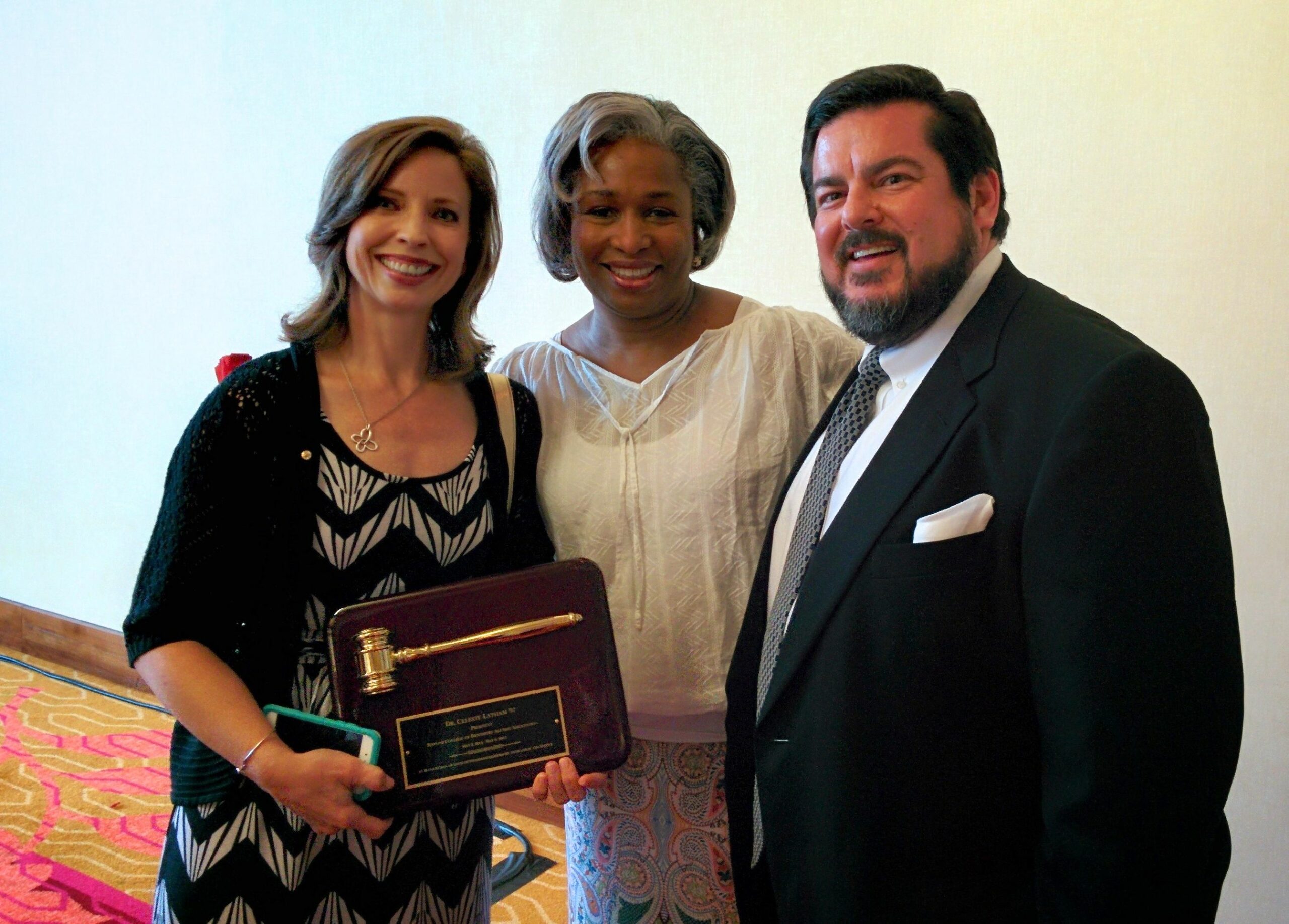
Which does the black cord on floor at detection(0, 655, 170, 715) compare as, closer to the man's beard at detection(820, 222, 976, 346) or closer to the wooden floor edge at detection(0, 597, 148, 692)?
the wooden floor edge at detection(0, 597, 148, 692)

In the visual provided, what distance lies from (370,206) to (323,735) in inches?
30.7

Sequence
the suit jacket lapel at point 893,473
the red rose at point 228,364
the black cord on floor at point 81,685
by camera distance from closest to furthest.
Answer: the suit jacket lapel at point 893,473
the red rose at point 228,364
the black cord on floor at point 81,685

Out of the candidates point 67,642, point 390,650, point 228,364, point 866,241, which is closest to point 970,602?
point 866,241

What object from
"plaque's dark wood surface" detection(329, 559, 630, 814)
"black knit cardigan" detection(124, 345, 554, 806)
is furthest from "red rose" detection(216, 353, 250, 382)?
"plaque's dark wood surface" detection(329, 559, 630, 814)

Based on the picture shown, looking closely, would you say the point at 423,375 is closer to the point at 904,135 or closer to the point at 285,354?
the point at 285,354

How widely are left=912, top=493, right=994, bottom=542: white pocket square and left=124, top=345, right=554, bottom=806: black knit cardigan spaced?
2.78 ft

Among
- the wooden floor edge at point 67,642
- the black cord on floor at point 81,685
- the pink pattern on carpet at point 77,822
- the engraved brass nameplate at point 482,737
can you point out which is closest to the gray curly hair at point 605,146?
the engraved brass nameplate at point 482,737

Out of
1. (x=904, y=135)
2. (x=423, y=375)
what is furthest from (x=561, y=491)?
(x=904, y=135)

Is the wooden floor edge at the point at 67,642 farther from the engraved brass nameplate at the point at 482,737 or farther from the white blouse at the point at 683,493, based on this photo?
the engraved brass nameplate at the point at 482,737

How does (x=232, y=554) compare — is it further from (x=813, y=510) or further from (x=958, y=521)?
(x=958, y=521)

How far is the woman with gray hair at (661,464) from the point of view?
1729 millimetres

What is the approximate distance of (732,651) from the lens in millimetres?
1744

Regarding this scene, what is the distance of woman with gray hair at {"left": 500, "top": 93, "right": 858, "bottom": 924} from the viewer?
1729 mm

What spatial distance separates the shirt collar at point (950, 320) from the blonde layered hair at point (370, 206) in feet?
2.42
